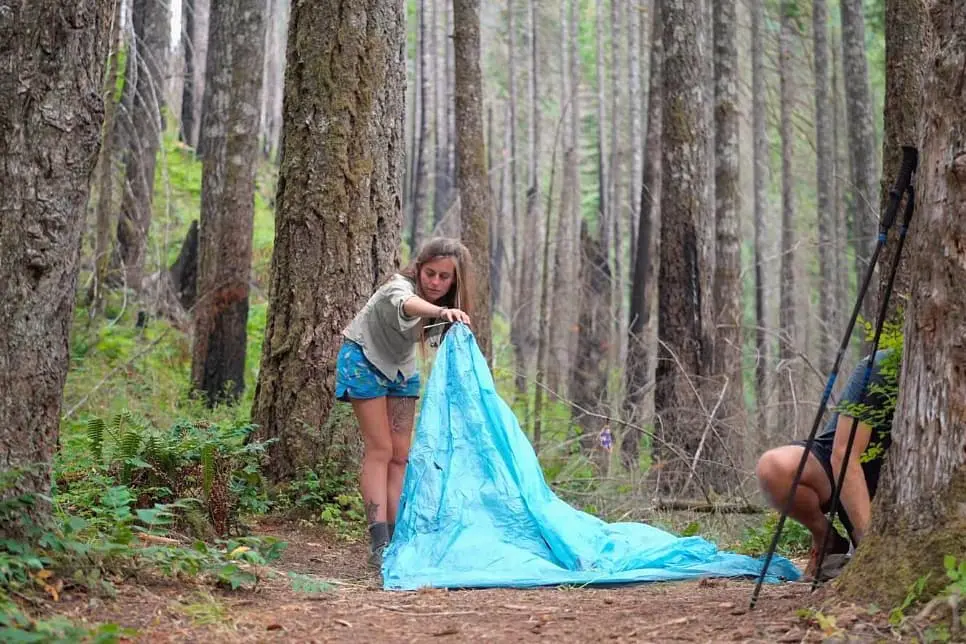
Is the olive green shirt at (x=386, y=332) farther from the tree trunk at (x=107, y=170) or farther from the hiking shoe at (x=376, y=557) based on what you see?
the tree trunk at (x=107, y=170)

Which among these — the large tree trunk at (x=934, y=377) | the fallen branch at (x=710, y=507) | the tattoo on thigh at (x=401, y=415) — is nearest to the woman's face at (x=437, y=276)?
the tattoo on thigh at (x=401, y=415)

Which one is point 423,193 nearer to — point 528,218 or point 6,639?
point 528,218

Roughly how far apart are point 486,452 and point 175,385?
7335 mm

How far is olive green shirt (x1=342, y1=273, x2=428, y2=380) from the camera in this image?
5.61 m

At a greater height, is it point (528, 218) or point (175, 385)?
point (528, 218)

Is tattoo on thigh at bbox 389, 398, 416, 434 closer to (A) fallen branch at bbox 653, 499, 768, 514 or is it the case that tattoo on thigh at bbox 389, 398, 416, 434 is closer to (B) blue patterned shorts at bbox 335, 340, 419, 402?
(B) blue patterned shorts at bbox 335, 340, 419, 402

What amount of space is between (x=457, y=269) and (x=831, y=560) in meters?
2.34

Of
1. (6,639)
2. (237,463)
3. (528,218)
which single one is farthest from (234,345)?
(528,218)

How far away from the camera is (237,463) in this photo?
237 inches

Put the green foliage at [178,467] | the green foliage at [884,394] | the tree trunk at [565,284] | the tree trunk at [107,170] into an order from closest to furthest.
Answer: the green foliage at [884,394], the green foliage at [178,467], the tree trunk at [107,170], the tree trunk at [565,284]

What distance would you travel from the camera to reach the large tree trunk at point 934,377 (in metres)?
3.55

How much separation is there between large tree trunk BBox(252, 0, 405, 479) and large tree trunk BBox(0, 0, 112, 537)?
289 centimetres

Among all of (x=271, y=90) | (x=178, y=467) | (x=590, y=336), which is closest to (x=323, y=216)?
(x=178, y=467)

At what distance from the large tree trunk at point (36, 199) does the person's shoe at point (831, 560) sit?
10.3ft
